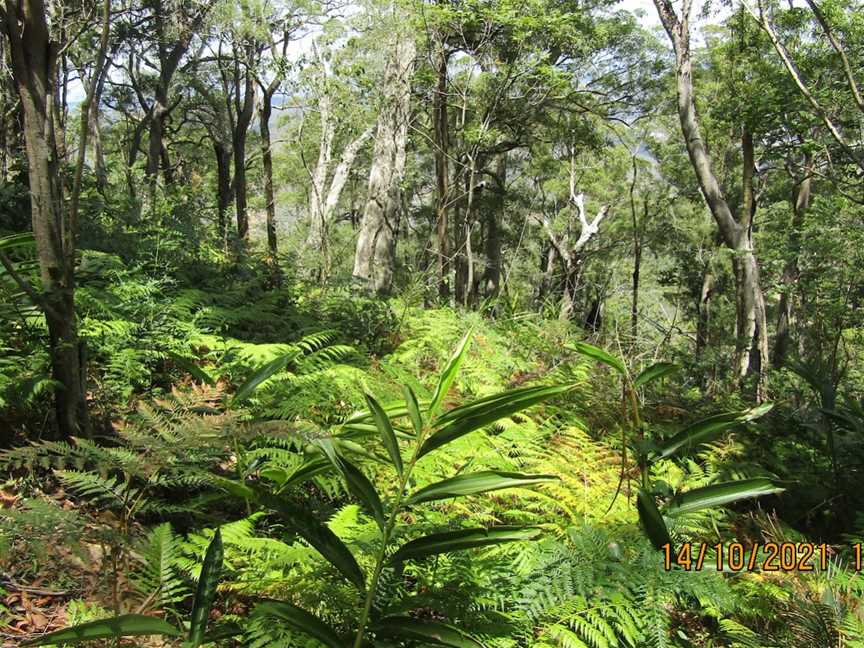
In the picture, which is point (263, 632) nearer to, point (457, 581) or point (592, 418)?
point (457, 581)

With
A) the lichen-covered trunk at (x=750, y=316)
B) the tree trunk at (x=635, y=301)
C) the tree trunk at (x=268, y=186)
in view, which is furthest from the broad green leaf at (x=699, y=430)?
the lichen-covered trunk at (x=750, y=316)

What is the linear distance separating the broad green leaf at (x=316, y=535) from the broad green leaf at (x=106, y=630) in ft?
1.01

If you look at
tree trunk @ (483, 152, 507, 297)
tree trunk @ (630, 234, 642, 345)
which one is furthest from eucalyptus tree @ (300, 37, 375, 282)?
tree trunk @ (630, 234, 642, 345)

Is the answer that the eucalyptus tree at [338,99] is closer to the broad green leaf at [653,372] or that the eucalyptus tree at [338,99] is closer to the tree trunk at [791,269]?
the tree trunk at [791,269]

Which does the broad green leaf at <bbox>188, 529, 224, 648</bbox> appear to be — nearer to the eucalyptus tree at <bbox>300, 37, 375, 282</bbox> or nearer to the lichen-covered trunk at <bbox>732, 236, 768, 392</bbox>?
the lichen-covered trunk at <bbox>732, 236, 768, 392</bbox>

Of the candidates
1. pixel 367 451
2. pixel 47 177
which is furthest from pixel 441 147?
pixel 367 451

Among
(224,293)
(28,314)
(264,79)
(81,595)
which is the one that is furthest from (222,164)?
(81,595)

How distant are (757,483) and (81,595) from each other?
6.98 ft

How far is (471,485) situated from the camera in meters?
1.26

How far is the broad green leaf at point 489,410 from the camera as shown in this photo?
122 centimetres

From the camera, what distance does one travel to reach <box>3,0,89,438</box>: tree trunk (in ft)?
7.30

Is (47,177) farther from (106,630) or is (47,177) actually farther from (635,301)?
(635,301)

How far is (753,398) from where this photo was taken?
18.1 ft
